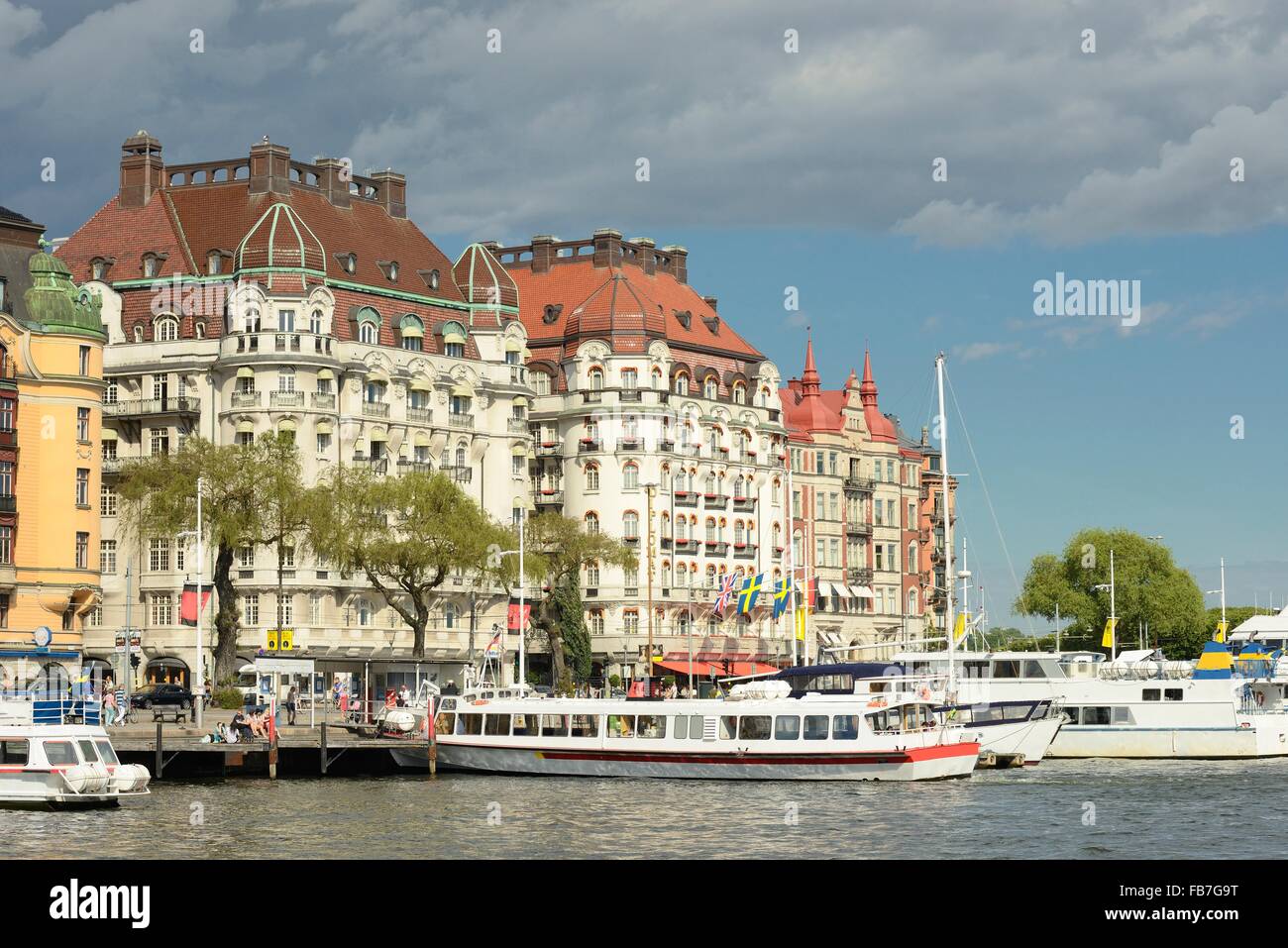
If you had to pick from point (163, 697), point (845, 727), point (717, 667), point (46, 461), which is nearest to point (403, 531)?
point (163, 697)

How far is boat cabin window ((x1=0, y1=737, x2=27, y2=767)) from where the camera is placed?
199 ft

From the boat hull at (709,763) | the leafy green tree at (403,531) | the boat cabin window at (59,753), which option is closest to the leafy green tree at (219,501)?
the leafy green tree at (403,531)

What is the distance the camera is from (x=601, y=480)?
147250 mm

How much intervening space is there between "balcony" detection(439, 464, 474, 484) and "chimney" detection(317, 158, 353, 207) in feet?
64.8

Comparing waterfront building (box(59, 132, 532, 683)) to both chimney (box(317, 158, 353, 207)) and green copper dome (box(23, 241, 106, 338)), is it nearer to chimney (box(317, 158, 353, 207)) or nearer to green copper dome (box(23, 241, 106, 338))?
chimney (box(317, 158, 353, 207))

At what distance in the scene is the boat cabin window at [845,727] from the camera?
7606 cm

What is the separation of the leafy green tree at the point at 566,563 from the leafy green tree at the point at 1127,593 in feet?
176

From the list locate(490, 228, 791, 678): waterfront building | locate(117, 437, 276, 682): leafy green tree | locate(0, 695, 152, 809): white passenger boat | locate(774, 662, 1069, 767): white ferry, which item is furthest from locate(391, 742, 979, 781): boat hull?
locate(490, 228, 791, 678): waterfront building

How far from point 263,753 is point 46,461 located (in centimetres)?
3229

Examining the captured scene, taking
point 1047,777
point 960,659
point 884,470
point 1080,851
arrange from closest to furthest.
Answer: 1. point 1080,851
2. point 1047,777
3. point 960,659
4. point 884,470

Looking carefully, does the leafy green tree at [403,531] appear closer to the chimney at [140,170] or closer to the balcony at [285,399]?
the balcony at [285,399]
